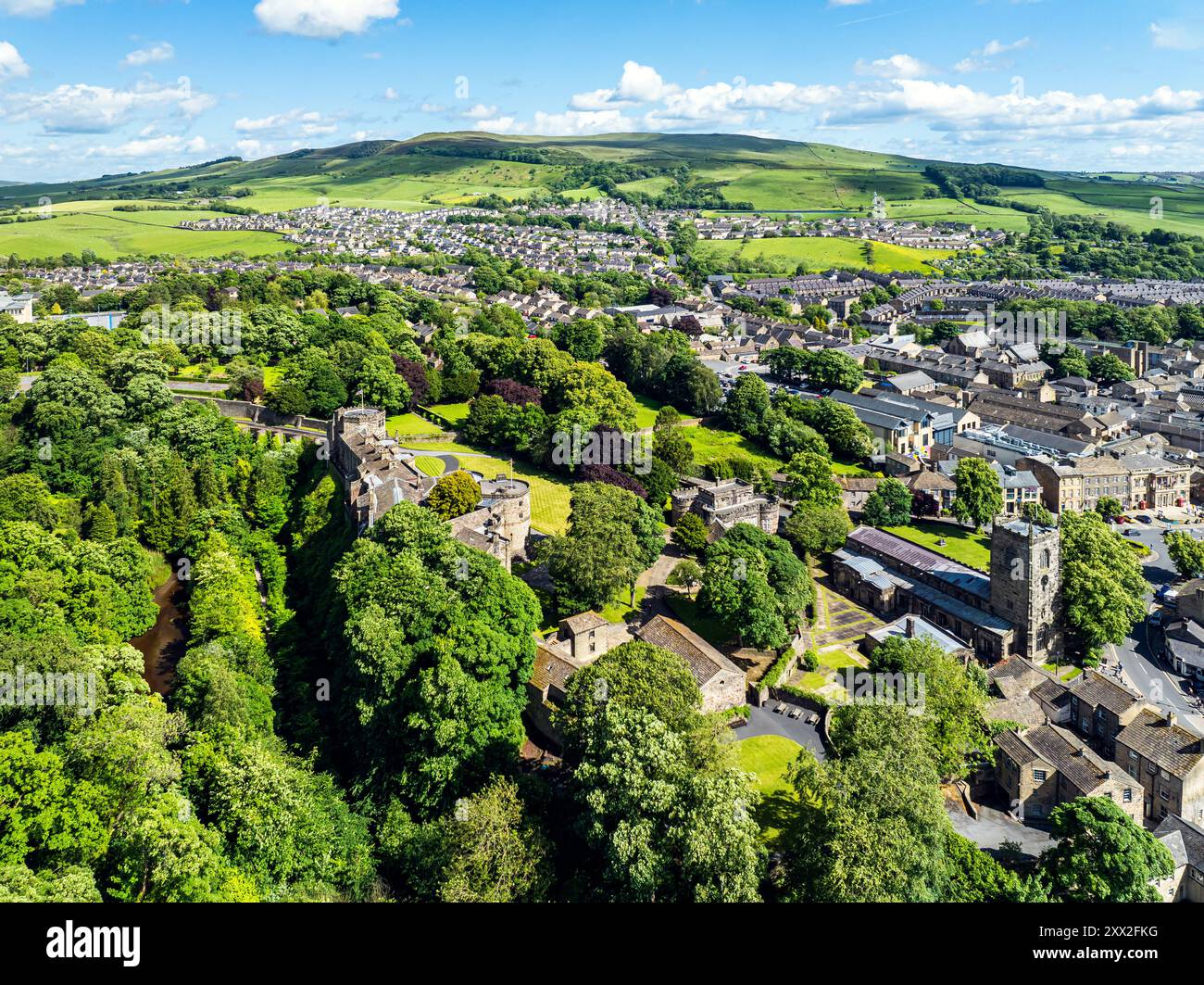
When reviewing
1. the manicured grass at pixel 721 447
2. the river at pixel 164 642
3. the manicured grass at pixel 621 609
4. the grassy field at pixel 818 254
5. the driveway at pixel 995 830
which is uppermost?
the grassy field at pixel 818 254

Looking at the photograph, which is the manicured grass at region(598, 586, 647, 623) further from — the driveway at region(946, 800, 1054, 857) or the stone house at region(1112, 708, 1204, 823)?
the stone house at region(1112, 708, 1204, 823)

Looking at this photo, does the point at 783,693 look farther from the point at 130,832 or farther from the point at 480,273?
the point at 480,273

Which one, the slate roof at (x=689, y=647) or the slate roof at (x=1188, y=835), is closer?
the slate roof at (x=1188, y=835)

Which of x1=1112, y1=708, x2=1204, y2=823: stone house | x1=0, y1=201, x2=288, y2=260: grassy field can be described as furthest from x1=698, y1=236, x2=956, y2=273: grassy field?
x1=1112, y1=708, x2=1204, y2=823: stone house

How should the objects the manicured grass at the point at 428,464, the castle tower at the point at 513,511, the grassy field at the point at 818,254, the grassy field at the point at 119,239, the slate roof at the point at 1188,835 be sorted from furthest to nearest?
1. the grassy field at the point at 818,254
2. the grassy field at the point at 119,239
3. the manicured grass at the point at 428,464
4. the castle tower at the point at 513,511
5. the slate roof at the point at 1188,835

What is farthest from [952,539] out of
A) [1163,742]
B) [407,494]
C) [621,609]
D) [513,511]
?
[407,494]

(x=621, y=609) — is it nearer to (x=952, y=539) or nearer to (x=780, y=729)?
(x=780, y=729)

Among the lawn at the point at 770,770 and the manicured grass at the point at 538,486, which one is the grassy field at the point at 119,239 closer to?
the manicured grass at the point at 538,486

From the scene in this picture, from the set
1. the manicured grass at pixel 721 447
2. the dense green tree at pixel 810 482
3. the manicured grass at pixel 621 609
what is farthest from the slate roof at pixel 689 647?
the manicured grass at pixel 721 447
